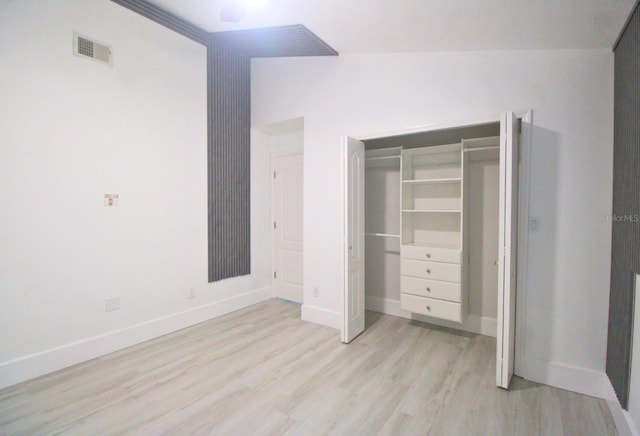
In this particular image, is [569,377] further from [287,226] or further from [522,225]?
[287,226]

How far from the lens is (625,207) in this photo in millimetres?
1895

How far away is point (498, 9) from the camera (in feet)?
6.59

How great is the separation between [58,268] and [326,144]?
277 cm

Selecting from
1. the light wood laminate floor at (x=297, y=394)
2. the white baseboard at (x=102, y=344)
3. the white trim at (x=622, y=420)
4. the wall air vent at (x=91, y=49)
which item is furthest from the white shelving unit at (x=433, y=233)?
the wall air vent at (x=91, y=49)

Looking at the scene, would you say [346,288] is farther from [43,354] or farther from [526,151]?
[43,354]

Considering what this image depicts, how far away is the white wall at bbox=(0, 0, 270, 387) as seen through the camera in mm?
2387

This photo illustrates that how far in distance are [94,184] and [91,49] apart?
47.0 inches

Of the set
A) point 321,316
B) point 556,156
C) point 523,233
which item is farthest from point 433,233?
point 321,316

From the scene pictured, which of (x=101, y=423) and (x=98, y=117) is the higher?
(x=98, y=117)

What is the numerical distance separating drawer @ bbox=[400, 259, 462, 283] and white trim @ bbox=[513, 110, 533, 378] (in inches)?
23.6

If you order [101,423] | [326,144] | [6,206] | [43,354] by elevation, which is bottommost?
[101,423]

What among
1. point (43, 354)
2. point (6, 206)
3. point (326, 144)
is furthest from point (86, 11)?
point (43, 354)

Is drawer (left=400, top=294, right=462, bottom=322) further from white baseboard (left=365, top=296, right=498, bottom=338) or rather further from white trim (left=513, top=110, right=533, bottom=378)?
white trim (left=513, top=110, right=533, bottom=378)

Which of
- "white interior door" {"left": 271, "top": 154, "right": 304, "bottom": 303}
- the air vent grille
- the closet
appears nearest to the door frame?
the closet
